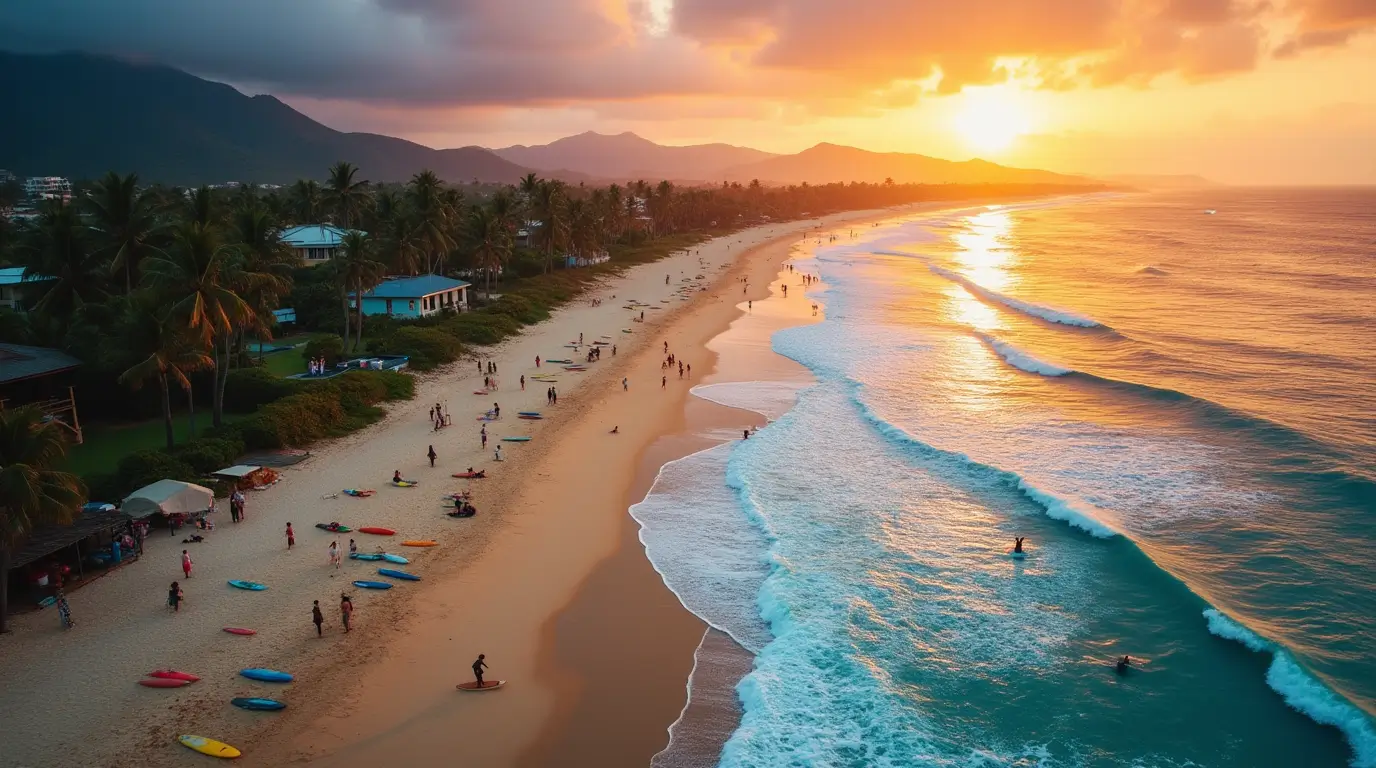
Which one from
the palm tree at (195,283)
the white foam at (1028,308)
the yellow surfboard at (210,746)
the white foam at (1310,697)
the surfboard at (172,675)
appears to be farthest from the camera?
the white foam at (1028,308)

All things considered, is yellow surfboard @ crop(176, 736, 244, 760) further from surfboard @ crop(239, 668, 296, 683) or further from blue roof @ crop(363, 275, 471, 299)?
blue roof @ crop(363, 275, 471, 299)

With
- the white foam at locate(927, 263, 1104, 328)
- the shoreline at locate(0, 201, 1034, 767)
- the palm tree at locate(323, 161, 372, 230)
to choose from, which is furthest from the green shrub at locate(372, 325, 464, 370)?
the white foam at locate(927, 263, 1104, 328)

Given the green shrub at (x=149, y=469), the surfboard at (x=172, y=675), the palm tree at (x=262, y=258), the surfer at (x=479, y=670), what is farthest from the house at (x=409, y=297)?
the surfer at (x=479, y=670)

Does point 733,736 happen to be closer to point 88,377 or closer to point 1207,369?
point 88,377

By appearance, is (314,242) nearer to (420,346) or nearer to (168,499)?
(420,346)

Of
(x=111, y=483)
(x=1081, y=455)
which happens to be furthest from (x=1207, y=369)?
(x=111, y=483)

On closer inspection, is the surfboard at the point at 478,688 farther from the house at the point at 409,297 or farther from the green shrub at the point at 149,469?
the house at the point at 409,297
